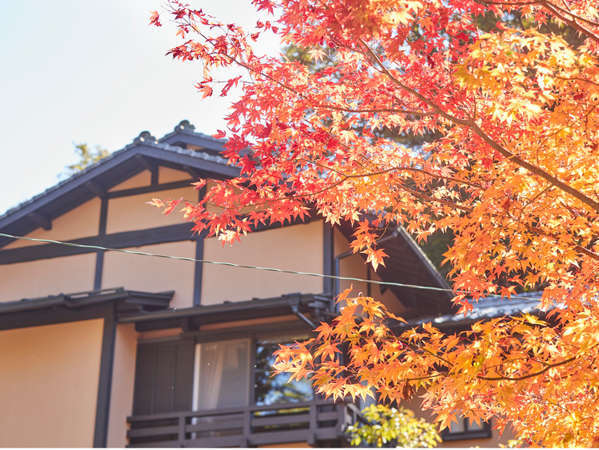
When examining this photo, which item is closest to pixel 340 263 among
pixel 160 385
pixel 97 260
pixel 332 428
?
pixel 332 428

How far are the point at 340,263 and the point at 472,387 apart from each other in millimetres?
7261

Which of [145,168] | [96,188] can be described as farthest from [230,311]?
[96,188]

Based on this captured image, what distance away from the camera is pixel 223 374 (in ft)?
39.1

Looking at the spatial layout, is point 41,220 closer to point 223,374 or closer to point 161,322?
point 161,322

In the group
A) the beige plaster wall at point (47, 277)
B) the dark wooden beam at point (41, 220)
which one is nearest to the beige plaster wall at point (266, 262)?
the beige plaster wall at point (47, 277)

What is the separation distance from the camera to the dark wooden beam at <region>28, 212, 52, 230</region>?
14.0 m

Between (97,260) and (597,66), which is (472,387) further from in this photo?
(97,260)

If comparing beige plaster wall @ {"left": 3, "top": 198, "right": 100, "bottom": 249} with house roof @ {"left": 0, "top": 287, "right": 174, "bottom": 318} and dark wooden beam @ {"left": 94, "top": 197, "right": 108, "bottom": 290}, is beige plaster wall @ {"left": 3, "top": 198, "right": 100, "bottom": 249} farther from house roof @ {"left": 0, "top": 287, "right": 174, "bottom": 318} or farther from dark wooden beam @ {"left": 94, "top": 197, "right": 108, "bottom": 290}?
A: house roof @ {"left": 0, "top": 287, "right": 174, "bottom": 318}

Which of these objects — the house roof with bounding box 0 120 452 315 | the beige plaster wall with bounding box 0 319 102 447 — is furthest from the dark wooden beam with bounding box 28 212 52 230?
the beige plaster wall with bounding box 0 319 102 447

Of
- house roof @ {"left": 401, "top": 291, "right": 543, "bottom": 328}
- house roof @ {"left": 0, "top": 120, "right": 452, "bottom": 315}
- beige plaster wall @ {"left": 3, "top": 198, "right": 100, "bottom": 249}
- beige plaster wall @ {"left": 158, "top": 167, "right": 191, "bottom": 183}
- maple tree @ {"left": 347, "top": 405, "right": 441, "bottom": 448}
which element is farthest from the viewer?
beige plaster wall @ {"left": 3, "top": 198, "right": 100, "bottom": 249}

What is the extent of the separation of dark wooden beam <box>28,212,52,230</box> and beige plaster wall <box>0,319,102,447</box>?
2.27 metres

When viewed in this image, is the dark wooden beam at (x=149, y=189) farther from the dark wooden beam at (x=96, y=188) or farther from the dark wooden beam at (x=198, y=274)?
the dark wooden beam at (x=198, y=274)

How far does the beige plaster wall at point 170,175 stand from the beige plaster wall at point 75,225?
4.37 ft

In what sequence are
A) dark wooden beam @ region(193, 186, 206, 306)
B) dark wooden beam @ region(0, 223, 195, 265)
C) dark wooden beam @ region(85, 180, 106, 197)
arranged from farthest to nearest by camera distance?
dark wooden beam @ region(85, 180, 106, 197) < dark wooden beam @ region(0, 223, 195, 265) < dark wooden beam @ region(193, 186, 206, 306)
